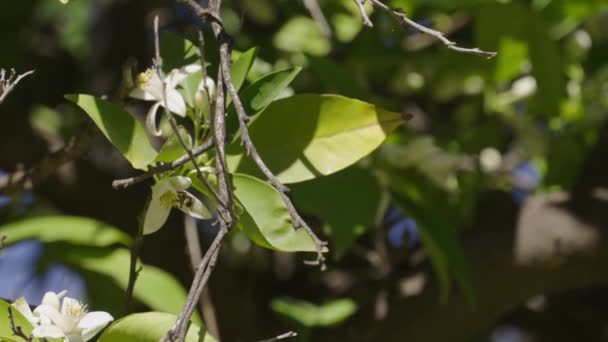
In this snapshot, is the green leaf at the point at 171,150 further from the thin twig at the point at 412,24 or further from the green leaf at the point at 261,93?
the thin twig at the point at 412,24

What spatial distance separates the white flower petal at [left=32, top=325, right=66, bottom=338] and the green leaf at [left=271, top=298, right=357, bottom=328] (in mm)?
666

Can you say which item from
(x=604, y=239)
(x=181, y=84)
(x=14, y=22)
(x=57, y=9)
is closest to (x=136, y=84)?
(x=181, y=84)

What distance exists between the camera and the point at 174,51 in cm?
79

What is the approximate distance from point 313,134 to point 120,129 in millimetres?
133

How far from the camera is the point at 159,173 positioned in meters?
0.65

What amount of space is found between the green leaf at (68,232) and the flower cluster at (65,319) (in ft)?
1.51

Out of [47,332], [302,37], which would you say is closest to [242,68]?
[47,332]

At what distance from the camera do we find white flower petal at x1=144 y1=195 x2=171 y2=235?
682mm

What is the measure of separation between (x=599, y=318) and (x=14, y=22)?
3.63 feet

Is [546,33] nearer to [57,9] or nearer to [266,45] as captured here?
[266,45]

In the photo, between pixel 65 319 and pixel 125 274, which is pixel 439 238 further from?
pixel 65 319

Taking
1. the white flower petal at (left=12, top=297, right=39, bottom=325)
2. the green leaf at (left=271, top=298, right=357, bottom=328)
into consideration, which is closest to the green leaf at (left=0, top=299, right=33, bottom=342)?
the white flower petal at (left=12, top=297, right=39, bottom=325)

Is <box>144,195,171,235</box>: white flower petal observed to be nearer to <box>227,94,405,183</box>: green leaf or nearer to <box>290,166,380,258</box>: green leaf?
<box>227,94,405,183</box>: green leaf

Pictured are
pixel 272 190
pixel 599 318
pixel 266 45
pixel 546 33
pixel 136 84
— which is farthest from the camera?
pixel 599 318
